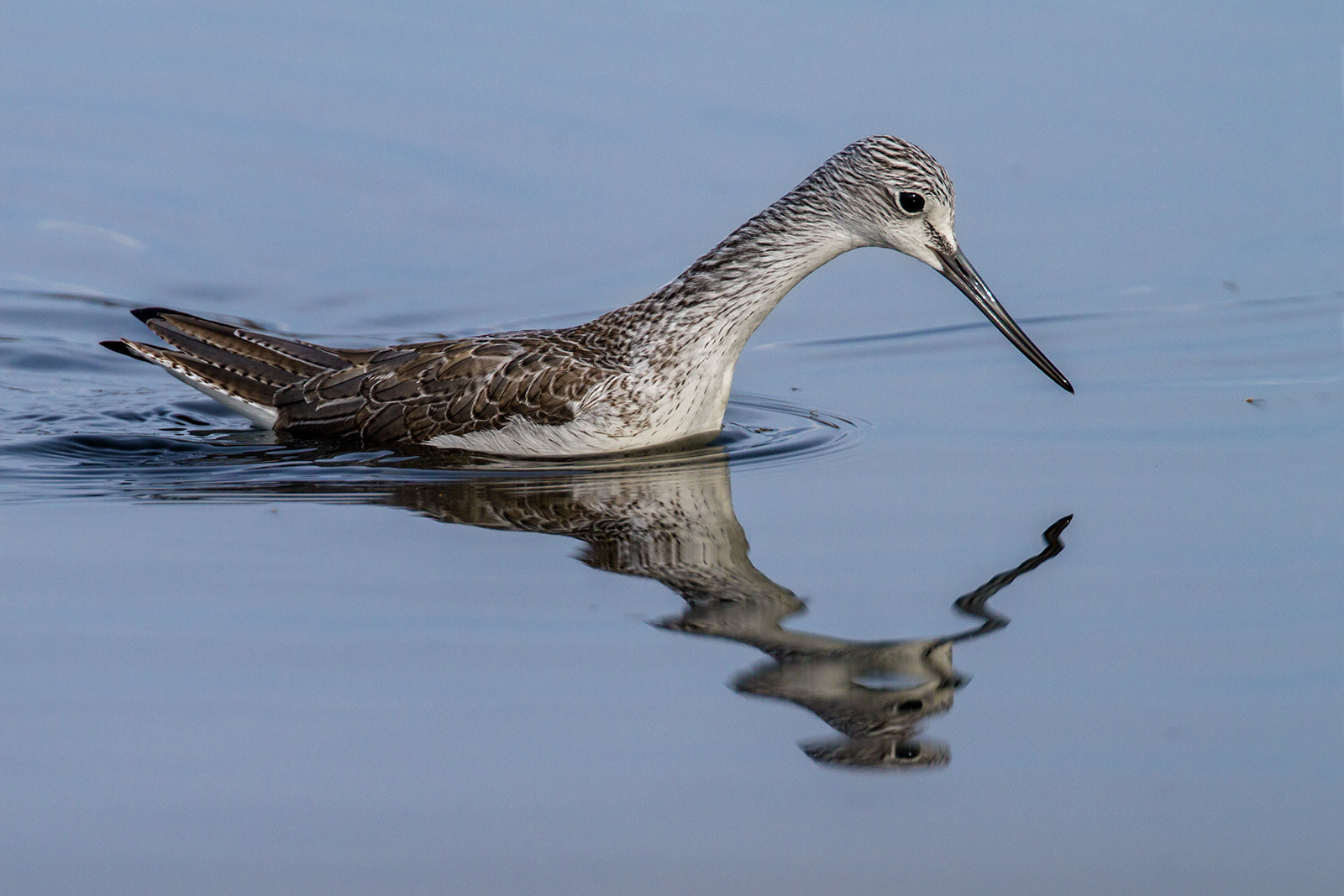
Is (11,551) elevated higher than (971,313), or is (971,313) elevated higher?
(971,313)

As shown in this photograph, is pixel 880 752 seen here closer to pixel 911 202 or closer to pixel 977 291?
pixel 977 291

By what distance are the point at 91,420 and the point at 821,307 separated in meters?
4.89

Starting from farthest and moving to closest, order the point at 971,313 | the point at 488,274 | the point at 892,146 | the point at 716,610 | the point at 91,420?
the point at 488,274, the point at 971,313, the point at 91,420, the point at 892,146, the point at 716,610

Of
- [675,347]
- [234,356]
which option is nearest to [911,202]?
[675,347]

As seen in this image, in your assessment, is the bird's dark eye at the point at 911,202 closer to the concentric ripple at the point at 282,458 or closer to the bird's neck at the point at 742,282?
the bird's neck at the point at 742,282

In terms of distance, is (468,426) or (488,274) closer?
(468,426)

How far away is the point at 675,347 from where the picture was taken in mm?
8867

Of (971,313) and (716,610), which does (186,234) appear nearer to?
(971,313)

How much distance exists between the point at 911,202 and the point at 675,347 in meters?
1.39

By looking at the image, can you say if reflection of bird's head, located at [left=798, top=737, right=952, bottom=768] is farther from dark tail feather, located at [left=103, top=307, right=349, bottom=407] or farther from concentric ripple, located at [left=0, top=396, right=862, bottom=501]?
dark tail feather, located at [left=103, top=307, right=349, bottom=407]

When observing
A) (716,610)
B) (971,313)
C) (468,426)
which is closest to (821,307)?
(971,313)

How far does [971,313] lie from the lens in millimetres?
11867

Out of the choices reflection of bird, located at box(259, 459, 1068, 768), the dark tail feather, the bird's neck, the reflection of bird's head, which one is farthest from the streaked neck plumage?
the reflection of bird's head

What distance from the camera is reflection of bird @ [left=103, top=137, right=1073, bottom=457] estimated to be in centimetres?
873
